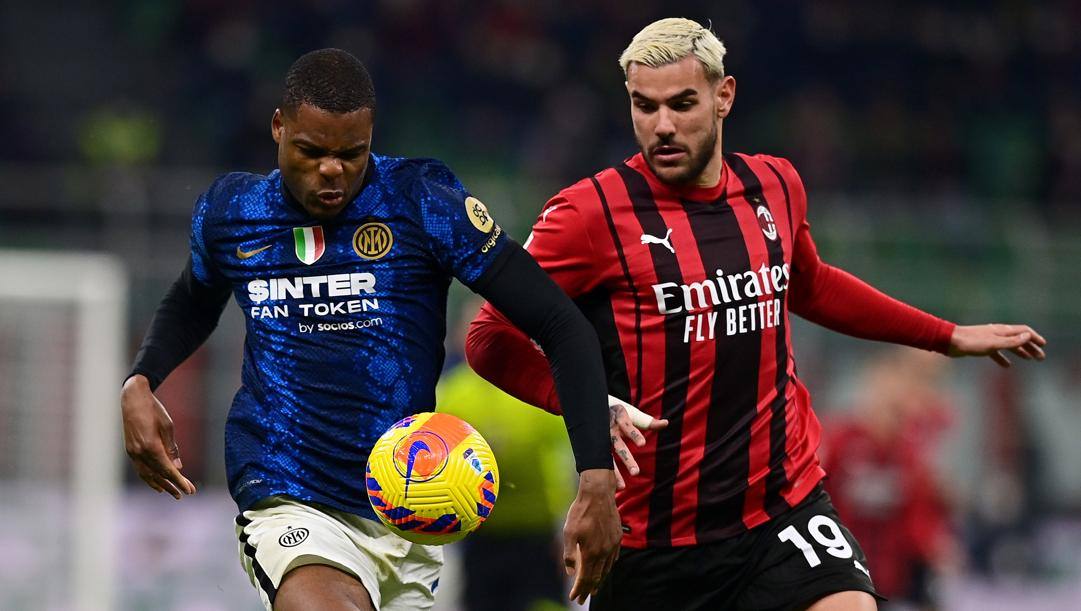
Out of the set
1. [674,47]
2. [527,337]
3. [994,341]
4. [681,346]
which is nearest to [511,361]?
[527,337]

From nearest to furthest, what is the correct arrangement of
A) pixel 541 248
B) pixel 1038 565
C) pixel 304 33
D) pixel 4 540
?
pixel 541 248, pixel 4 540, pixel 1038 565, pixel 304 33

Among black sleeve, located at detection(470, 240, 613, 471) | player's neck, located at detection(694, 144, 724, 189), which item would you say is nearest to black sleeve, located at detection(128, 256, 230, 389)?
black sleeve, located at detection(470, 240, 613, 471)

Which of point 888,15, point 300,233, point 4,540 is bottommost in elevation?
point 4,540

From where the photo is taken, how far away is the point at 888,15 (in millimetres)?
18094

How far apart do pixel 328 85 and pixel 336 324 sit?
629 mm

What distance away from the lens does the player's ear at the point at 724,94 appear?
4598 millimetres

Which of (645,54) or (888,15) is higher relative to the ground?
(888,15)

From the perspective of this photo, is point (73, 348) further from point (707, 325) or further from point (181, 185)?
point (707, 325)

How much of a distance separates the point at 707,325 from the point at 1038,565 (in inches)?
299

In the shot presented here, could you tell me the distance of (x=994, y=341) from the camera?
195 inches

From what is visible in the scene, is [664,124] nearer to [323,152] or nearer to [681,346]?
[681,346]

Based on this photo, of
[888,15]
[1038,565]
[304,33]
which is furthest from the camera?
[888,15]

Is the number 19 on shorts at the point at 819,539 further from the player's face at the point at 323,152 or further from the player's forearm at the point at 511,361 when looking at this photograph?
the player's face at the point at 323,152

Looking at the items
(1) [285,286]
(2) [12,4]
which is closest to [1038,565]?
(1) [285,286]
